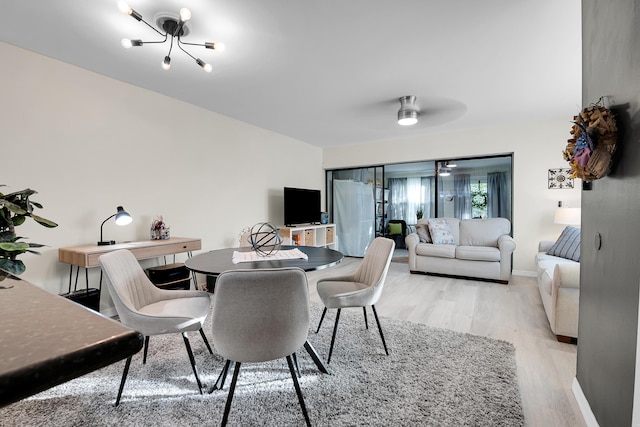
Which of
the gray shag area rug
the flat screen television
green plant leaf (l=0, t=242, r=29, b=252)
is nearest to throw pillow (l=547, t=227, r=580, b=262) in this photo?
the gray shag area rug

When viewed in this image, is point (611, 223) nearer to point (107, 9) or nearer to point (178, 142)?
point (107, 9)

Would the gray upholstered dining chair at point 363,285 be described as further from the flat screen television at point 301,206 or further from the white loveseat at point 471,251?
the flat screen television at point 301,206

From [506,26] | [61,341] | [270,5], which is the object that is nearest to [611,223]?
[506,26]

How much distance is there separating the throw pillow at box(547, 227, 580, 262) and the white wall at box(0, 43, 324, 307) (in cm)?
420

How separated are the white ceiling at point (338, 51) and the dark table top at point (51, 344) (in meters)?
2.07

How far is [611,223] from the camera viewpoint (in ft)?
4.30

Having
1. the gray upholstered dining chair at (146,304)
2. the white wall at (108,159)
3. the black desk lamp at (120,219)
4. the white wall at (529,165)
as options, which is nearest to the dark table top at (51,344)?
the gray upholstered dining chair at (146,304)

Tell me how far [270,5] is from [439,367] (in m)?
2.68

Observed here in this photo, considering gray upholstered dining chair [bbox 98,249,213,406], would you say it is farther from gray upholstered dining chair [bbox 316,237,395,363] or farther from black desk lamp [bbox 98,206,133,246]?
black desk lamp [bbox 98,206,133,246]

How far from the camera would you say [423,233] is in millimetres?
4809

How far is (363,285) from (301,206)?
3136mm

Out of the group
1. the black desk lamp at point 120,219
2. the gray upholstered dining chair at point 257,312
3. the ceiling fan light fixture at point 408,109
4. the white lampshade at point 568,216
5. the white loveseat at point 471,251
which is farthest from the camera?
the white loveseat at point 471,251

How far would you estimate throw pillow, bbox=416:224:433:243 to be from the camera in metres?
4.77

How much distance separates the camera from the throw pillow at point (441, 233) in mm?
4633
